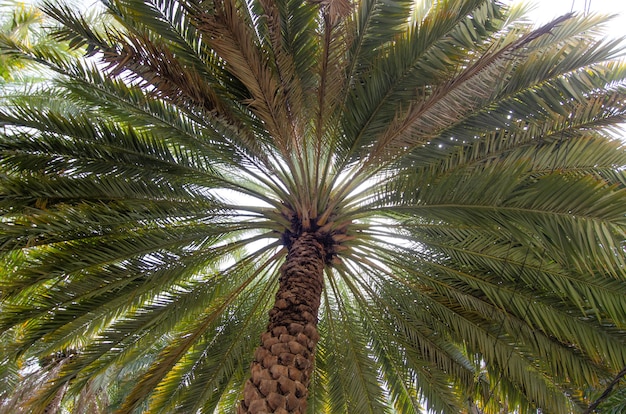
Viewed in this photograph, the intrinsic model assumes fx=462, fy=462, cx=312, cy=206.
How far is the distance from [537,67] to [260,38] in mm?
2616

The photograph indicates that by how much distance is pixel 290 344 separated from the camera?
3818 millimetres

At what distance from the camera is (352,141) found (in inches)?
191

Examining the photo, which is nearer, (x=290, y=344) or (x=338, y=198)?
(x=290, y=344)

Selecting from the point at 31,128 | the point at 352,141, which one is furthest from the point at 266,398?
the point at 31,128

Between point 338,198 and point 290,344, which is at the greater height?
point 338,198

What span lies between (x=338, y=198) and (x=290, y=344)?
2.13 m

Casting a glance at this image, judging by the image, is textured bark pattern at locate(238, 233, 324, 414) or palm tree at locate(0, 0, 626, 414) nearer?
textured bark pattern at locate(238, 233, 324, 414)

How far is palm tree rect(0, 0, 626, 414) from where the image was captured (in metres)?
3.81

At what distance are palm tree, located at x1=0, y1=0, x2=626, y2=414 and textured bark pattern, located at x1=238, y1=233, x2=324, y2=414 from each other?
2 cm

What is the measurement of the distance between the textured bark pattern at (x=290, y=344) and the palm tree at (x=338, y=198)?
0.06 ft

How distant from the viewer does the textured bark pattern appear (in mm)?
3389

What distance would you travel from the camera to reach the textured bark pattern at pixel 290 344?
339 cm

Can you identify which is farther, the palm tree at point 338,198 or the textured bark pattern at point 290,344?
the palm tree at point 338,198

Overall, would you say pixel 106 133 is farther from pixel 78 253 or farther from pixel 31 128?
pixel 78 253
